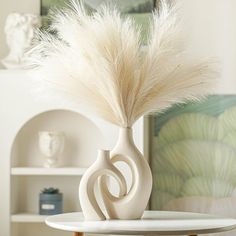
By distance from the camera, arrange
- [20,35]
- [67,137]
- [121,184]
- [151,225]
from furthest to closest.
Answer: [67,137], [20,35], [121,184], [151,225]

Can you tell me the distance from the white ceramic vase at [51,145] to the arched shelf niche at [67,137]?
11 centimetres

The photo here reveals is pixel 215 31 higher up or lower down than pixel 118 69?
higher up

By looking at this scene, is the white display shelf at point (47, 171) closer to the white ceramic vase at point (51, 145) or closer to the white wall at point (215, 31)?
the white ceramic vase at point (51, 145)

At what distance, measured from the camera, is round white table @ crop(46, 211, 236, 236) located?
104 inches

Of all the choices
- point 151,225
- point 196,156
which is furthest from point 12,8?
point 151,225

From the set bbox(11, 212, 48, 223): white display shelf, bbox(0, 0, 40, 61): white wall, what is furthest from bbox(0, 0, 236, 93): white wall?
bbox(11, 212, 48, 223): white display shelf

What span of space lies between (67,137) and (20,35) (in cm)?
61

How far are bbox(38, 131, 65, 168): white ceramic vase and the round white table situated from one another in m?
0.86

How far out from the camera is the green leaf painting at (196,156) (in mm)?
3779

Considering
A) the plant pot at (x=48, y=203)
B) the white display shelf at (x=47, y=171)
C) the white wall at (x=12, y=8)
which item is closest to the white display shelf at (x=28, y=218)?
the plant pot at (x=48, y=203)

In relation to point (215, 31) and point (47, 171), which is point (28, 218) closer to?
point (47, 171)

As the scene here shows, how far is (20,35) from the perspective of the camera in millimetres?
3791

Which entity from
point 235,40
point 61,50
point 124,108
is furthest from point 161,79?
point 235,40

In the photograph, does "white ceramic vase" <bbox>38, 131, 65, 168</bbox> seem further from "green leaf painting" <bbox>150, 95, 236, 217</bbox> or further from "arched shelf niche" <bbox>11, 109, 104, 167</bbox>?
"green leaf painting" <bbox>150, 95, 236, 217</bbox>
